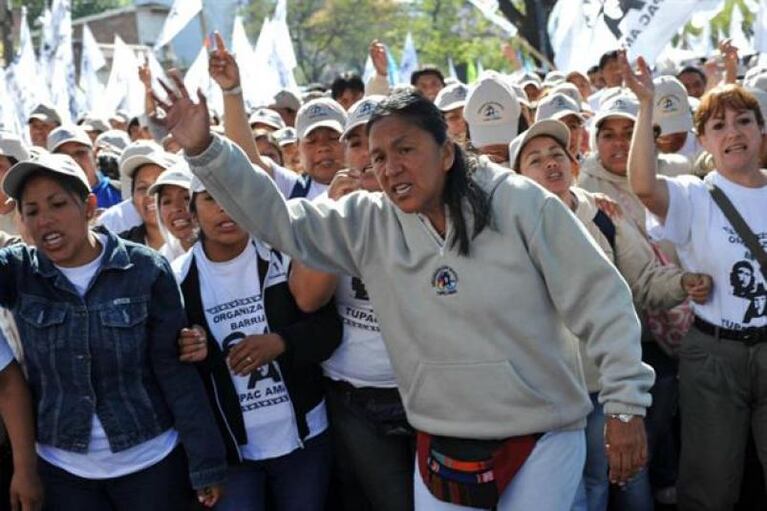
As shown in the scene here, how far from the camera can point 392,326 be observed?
3.09 metres

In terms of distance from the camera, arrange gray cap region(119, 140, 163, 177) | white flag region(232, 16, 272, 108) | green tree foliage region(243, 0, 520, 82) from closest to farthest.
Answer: gray cap region(119, 140, 163, 177) → white flag region(232, 16, 272, 108) → green tree foliage region(243, 0, 520, 82)

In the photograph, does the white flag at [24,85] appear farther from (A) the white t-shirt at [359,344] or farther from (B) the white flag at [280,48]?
(A) the white t-shirt at [359,344]

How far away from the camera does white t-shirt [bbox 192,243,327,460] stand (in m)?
3.76

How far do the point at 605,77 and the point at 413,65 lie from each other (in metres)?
5.85

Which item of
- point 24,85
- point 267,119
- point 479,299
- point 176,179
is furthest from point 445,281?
point 24,85

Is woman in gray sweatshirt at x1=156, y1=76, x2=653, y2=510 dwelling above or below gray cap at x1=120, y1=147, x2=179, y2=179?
below

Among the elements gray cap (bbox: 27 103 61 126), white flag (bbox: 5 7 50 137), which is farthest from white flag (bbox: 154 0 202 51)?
white flag (bbox: 5 7 50 137)

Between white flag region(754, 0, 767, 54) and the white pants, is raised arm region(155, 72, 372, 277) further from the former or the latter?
white flag region(754, 0, 767, 54)

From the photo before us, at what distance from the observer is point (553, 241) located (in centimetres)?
289

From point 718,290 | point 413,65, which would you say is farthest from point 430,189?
point 413,65

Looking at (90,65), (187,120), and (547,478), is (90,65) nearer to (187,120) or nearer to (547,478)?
(187,120)

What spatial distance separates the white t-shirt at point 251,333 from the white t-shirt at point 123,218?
1.64 m

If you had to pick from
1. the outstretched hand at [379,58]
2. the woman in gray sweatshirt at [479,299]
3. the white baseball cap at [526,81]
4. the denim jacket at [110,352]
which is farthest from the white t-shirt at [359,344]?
the white baseball cap at [526,81]

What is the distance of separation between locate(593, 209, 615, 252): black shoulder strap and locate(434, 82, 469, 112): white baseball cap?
2789 mm
